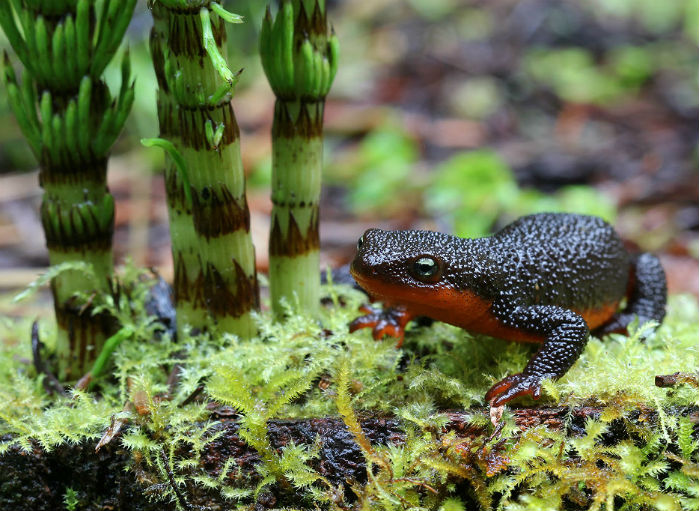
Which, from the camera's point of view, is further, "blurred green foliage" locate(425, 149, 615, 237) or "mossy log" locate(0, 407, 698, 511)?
"blurred green foliage" locate(425, 149, 615, 237)

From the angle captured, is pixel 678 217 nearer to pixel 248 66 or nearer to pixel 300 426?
pixel 300 426

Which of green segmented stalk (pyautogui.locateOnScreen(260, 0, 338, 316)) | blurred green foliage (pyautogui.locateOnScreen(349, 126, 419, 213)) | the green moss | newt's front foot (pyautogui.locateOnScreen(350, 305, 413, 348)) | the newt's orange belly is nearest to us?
the green moss

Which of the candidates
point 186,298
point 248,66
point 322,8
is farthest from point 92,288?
point 248,66

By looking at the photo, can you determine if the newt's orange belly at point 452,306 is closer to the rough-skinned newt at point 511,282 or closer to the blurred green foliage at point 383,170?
the rough-skinned newt at point 511,282

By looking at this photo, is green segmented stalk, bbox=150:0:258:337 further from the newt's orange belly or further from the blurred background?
the blurred background

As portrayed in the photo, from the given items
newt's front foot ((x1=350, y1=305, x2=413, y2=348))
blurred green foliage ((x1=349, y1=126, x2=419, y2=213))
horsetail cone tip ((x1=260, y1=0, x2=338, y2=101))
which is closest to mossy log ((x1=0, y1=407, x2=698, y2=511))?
newt's front foot ((x1=350, y1=305, x2=413, y2=348))

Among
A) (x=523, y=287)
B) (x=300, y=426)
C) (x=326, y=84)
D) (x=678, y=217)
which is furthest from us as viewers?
(x=678, y=217)
